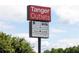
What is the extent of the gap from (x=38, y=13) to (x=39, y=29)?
163cm

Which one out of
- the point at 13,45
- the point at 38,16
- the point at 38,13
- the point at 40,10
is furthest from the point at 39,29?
the point at 13,45

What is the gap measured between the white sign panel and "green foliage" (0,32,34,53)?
1725 centimetres

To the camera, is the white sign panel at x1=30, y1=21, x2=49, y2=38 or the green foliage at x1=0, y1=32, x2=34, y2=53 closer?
the white sign panel at x1=30, y1=21, x2=49, y2=38

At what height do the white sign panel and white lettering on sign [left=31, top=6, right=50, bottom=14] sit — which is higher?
white lettering on sign [left=31, top=6, right=50, bottom=14]

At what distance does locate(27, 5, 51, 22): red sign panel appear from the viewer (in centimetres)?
3588

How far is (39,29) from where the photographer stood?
3672 cm

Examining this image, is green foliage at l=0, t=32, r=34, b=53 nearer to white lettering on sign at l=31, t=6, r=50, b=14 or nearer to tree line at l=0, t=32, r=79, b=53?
tree line at l=0, t=32, r=79, b=53

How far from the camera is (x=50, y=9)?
38.0 m

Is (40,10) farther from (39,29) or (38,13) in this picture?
(39,29)

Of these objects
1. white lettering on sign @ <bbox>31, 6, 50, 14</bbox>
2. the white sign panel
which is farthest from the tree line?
white lettering on sign @ <bbox>31, 6, 50, 14</bbox>

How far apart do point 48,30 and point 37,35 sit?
73.3 inches

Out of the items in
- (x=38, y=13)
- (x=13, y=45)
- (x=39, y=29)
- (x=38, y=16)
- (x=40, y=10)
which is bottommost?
(x=13, y=45)
